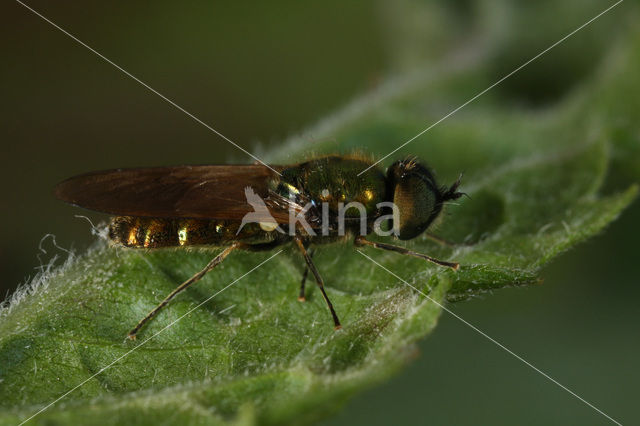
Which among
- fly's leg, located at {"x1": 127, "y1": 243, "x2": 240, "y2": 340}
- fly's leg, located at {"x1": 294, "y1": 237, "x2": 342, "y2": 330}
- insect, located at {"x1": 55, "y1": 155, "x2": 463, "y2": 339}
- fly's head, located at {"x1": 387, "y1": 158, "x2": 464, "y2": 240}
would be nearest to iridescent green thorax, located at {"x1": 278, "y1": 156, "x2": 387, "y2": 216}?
insect, located at {"x1": 55, "y1": 155, "x2": 463, "y2": 339}

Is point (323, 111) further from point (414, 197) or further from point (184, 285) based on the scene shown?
point (184, 285)

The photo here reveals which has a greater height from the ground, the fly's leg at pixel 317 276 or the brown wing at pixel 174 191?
the brown wing at pixel 174 191

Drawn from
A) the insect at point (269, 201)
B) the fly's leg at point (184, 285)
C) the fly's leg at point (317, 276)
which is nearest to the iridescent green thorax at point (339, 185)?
Result: the insect at point (269, 201)

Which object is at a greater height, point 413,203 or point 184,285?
point 184,285

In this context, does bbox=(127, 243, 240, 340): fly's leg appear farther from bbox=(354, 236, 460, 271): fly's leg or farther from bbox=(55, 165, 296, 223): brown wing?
bbox=(354, 236, 460, 271): fly's leg

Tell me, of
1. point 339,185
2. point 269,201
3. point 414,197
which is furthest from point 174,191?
point 414,197

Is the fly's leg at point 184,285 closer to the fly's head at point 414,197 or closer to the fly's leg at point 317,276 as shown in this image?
the fly's leg at point 317,276
